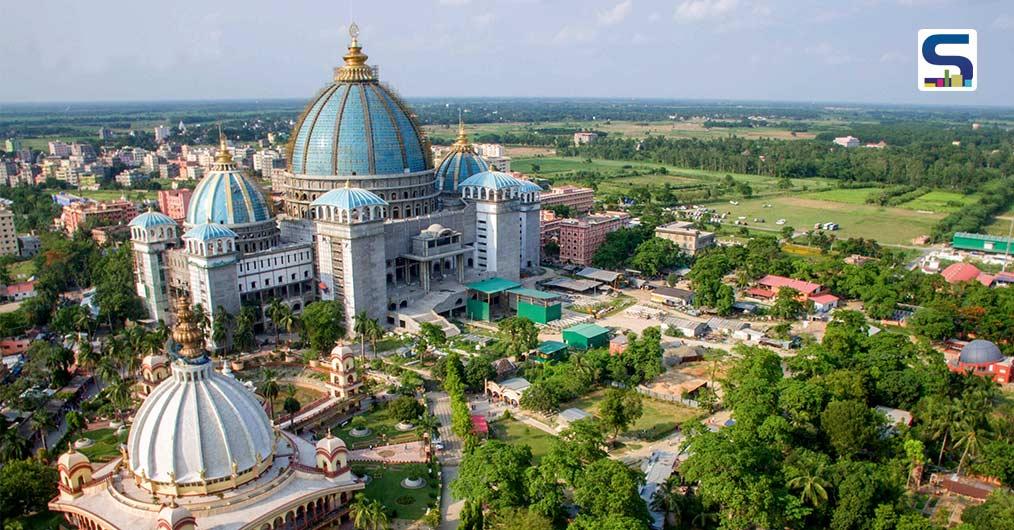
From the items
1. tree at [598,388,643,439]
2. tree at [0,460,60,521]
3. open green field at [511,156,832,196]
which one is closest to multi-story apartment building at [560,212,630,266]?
tree at [598,388,643,439]

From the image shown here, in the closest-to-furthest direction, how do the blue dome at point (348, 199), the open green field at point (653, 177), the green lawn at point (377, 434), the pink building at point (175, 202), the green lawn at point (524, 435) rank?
the green lawn at point (524, 435), the green lawn at point (377, 434), the blue dome at point (348, 199), the pink building at point (175, 202), the open green field at point (653, 177)

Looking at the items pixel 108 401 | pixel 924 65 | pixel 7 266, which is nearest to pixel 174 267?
pixel 108 401

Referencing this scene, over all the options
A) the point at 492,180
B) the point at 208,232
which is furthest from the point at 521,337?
the point at 208,232

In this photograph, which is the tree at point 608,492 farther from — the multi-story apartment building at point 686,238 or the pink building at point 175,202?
the pink building at point 175,202

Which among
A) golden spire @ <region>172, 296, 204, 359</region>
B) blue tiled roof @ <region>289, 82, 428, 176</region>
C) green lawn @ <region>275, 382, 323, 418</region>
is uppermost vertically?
blue tiled roof @ <region>289, 82, 428, 176</region>

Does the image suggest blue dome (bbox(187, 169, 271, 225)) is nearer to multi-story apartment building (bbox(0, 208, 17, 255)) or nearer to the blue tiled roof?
the blue tiled roof

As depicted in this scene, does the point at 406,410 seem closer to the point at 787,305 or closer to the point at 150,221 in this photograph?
the point at 150,221

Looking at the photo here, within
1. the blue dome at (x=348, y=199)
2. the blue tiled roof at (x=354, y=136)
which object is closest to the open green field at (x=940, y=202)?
the blue tiled roof at (x=354, y=136)
